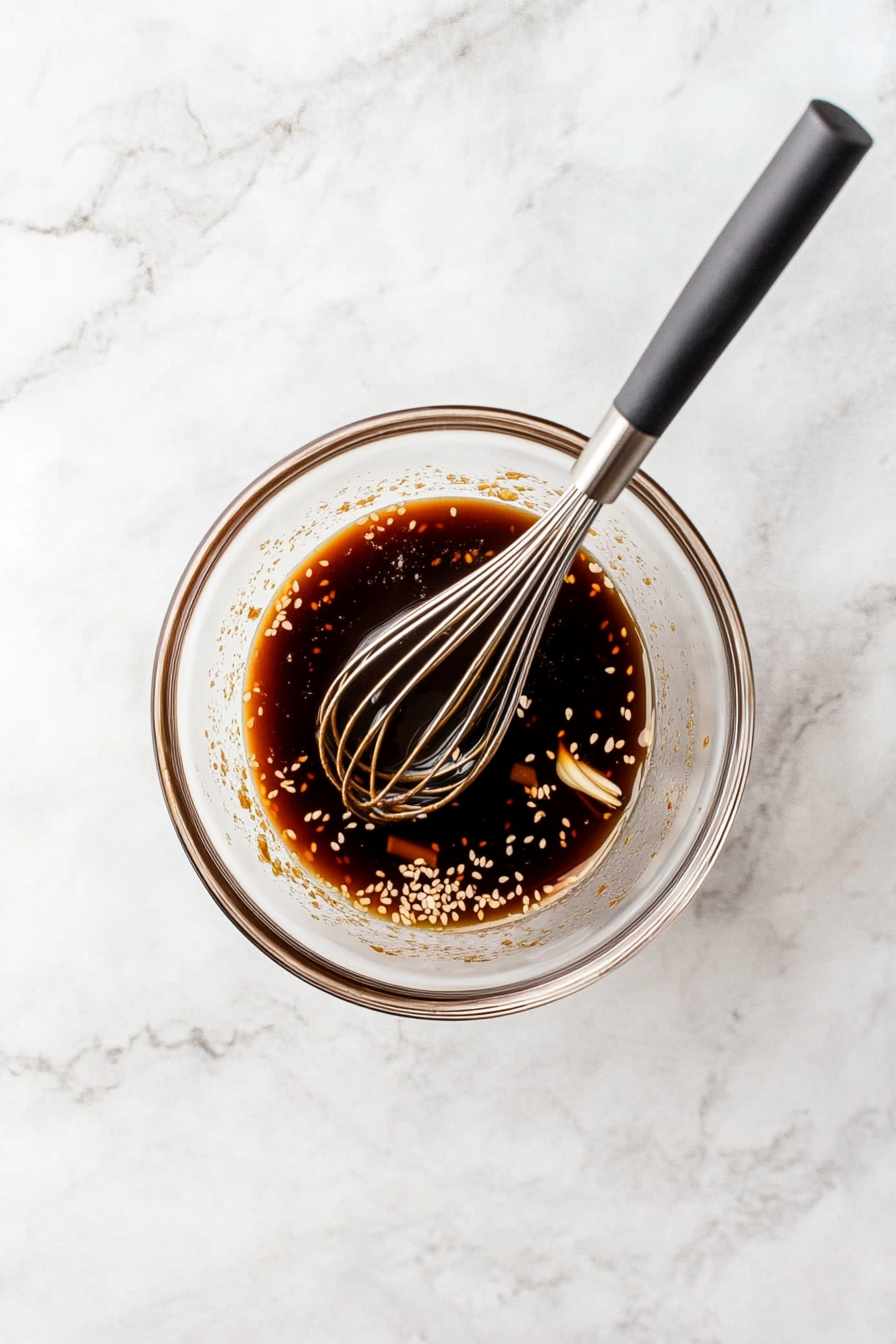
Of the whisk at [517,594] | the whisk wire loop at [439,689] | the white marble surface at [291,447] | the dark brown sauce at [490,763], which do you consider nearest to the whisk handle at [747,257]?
the whisk at [517,594]

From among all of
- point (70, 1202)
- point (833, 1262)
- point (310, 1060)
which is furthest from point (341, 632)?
point (833, 1262)

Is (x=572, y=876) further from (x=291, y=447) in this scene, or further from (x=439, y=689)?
(x=291, y=447)

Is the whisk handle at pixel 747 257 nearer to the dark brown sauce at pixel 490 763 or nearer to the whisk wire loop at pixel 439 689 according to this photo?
the whisk wire loop at pixel 439 689

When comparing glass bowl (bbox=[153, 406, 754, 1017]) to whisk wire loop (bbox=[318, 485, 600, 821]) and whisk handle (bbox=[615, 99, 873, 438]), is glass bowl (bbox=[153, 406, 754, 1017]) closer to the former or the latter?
whisk wire loop (bbox=[318, 485, 600, 821])

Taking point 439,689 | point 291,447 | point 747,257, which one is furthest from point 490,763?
point 747,257

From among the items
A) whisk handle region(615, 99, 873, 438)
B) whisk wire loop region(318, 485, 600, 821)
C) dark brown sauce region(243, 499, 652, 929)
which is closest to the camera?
whisk handle region(615, 99, 873, 438)

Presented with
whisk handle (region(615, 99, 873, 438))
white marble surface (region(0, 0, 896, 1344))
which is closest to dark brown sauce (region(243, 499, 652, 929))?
white marble surface (region(0, 0, 896, 1344))

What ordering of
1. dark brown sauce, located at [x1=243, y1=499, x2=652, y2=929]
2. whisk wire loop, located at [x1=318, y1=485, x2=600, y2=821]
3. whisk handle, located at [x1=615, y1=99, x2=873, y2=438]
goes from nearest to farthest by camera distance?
1. whisk handle, located at [x1=615, y1=99, x2=873, y2=438]
2. whisk wire loop, located at [x1=318, y1=485, x2=600, y2=821]
3. dark brown sauce, located at [x1=243, y1=499, x2=652, y2=929]
